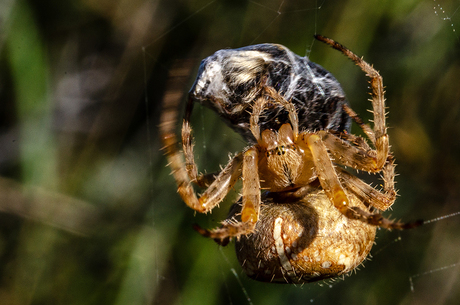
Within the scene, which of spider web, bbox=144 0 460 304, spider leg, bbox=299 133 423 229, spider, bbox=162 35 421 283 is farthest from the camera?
spider web, bbox=144 0 460 304

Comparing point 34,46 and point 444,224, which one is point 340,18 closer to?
point 444,224

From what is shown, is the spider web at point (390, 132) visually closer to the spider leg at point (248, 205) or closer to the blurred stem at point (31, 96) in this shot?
the blurred stem at point (31, 96)

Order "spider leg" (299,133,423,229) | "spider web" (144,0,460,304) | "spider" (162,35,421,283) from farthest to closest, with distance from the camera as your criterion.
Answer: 1. "spider web" (144,0,460,304)
2. "spider" (162,35,421,283)
3. "spider leg" (299,133,423,229)

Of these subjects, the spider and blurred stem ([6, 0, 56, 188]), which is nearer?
the spider

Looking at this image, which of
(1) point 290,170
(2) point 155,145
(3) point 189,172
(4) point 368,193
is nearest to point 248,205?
(1) point 290,170

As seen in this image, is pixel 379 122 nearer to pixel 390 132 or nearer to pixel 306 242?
pixel 306 242

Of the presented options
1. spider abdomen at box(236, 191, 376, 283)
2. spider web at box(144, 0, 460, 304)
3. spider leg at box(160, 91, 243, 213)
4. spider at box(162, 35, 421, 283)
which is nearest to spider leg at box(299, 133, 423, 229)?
spider at box(162, 35, 421, 283)

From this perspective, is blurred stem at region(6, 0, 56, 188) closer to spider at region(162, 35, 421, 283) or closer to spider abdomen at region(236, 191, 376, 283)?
spider at region(162, 35, 421, 283)
